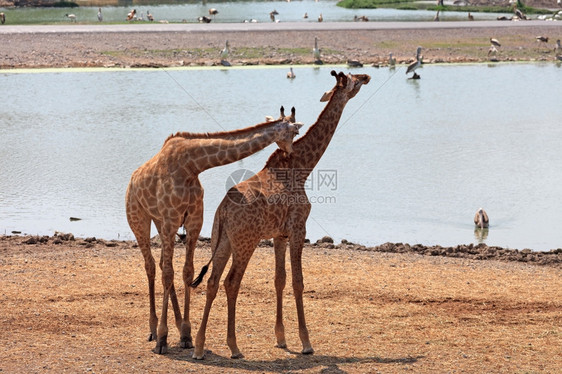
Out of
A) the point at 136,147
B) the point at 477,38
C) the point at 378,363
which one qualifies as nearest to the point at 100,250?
the point at 378,363

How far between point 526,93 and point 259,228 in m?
27.4

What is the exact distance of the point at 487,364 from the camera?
30.2 ft

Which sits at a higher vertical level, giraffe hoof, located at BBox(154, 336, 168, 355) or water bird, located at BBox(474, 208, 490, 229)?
water bird, located at BBox(474, 208, 490, 229)

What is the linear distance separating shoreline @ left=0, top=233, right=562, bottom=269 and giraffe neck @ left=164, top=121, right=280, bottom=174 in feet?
17.8

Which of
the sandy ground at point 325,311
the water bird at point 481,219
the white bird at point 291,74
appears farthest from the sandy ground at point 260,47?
the sandy ground at point 325,311

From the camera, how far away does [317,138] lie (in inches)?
397

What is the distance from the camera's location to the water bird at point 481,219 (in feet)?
55.8

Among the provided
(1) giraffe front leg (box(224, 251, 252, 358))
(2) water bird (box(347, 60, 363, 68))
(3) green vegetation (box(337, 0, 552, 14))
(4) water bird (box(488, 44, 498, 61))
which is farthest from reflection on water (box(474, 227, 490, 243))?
(3) green vegetation (box(337, 0, 552, 14))

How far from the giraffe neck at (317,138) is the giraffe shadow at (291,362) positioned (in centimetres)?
215

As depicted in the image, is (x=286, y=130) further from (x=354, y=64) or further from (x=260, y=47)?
(x=260, y=47)

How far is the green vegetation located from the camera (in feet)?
209

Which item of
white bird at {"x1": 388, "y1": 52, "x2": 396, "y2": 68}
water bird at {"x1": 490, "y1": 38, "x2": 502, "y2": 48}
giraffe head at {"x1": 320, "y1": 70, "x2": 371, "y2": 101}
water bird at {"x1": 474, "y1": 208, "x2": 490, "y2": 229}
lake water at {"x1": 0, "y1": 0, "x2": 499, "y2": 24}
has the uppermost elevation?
lake water at {"x1": 0, "y1": 0, "x2": 499, "y2": 24}

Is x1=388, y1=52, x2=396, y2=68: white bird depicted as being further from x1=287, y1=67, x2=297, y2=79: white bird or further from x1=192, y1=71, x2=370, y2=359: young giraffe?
x1=192, y1=71, x2=370, y2=359: young giraffe

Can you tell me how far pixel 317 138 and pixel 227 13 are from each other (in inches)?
2205
